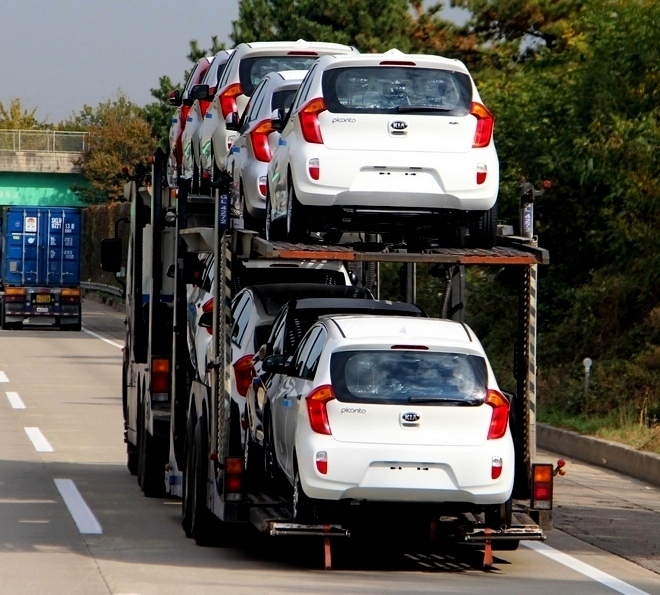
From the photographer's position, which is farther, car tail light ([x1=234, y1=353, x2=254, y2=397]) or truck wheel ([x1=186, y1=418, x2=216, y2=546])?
car tail light ([x1=234, y1=353, x2=254, y2=397])

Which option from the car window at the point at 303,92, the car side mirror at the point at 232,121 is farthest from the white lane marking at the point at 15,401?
the car window at the point at 303,92

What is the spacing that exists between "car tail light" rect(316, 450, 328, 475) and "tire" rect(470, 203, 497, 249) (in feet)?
8.59

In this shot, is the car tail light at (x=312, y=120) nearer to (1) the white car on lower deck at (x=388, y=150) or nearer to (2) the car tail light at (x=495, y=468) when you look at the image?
(1) the white car on lower deck at (x=388, y=150)

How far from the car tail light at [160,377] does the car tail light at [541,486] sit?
4.95 metres

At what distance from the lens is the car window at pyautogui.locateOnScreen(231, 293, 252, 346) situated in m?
13.7

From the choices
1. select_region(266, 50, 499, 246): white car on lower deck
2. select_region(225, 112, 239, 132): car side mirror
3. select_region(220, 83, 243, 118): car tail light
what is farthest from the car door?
select_region(220, 83, 243, 118): car tail light

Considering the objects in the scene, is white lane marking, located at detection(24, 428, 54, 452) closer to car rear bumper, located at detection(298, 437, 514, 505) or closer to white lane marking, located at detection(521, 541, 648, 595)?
white lane marking, located at detection(521, 541, 648, 595)

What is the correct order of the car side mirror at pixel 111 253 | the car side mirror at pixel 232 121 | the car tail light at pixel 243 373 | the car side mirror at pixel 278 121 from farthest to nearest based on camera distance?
the car side mirror at pixel 111 253 → the car side mirror at pixel 232 121 → the car side mirror at pixel 278 121 → the car tail light at pixel 243 373

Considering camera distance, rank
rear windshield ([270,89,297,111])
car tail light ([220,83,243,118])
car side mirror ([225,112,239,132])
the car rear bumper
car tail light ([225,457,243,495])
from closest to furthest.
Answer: the car rear bumper < car tail light ([225,457,243,495]) < rear windshield ([270,89,297,111]) < car side mirror ([225,112,239,132]) < car tail light ([220,83,243,118])

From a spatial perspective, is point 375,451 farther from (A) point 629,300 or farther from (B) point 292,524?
(A) point 629,300

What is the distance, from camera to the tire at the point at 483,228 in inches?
499

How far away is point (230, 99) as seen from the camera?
16.8m

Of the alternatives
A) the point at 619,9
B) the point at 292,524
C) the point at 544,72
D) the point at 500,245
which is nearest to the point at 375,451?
the point at 292,524

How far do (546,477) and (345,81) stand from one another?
3.28m
